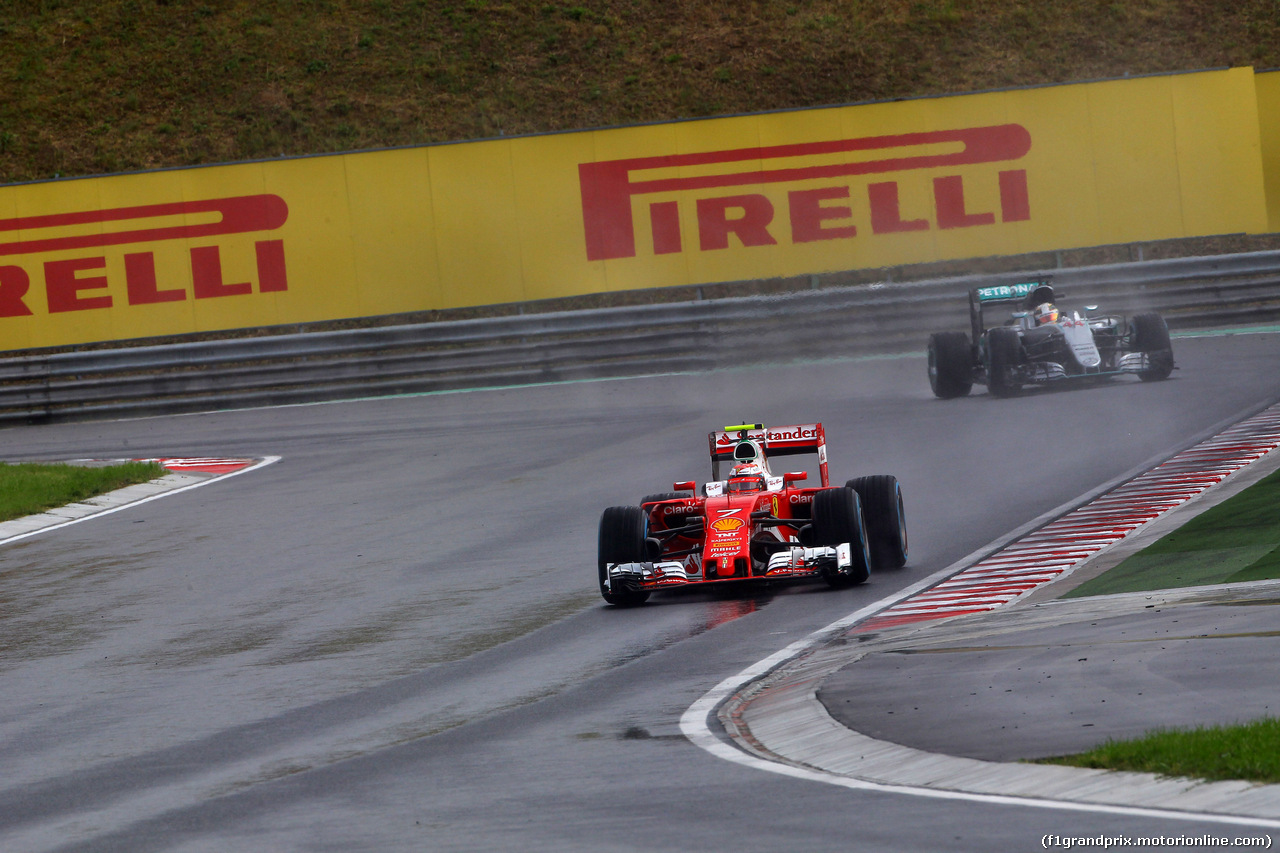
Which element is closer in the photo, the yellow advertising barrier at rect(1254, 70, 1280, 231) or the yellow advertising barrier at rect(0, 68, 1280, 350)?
the yellow advertising barrier at rect(0, 68, 1280, 350)

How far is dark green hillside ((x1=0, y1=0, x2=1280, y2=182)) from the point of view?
3203cm

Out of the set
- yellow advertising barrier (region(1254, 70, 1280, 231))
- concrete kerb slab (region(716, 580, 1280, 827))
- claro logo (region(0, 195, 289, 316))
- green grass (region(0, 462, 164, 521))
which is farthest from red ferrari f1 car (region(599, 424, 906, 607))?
yellow advertising barrier (region(1254, 70, 1280, 231))

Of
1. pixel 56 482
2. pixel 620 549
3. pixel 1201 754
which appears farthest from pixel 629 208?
pixel 1201 754

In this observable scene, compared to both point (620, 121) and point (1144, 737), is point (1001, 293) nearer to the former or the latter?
point (620, 121)

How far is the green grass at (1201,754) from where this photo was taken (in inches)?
211

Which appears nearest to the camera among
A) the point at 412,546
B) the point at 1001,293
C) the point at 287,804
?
the point at 287,804

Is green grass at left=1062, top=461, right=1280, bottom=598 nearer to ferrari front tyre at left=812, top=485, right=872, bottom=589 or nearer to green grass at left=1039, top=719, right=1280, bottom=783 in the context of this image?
ferrari front tyre at left=812, top=485, right=872, bottom=589

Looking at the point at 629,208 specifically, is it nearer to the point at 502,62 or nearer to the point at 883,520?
the point at 502,62

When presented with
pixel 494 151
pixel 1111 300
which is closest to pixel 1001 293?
pixel 1111 300

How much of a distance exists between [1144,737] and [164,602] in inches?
332

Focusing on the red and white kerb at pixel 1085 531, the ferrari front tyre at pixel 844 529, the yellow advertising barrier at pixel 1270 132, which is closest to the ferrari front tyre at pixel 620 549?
the ferrari front tyre at pixel 844 529

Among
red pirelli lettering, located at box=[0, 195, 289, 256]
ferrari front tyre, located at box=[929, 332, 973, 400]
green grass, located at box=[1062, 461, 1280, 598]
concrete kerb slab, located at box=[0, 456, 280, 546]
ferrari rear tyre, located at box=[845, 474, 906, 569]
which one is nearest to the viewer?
green grass, located at box=[1062, 461, 1280, 598]

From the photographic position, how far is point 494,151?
86.0 feet

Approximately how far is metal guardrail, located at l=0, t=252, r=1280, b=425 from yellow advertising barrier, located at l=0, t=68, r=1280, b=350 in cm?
101
